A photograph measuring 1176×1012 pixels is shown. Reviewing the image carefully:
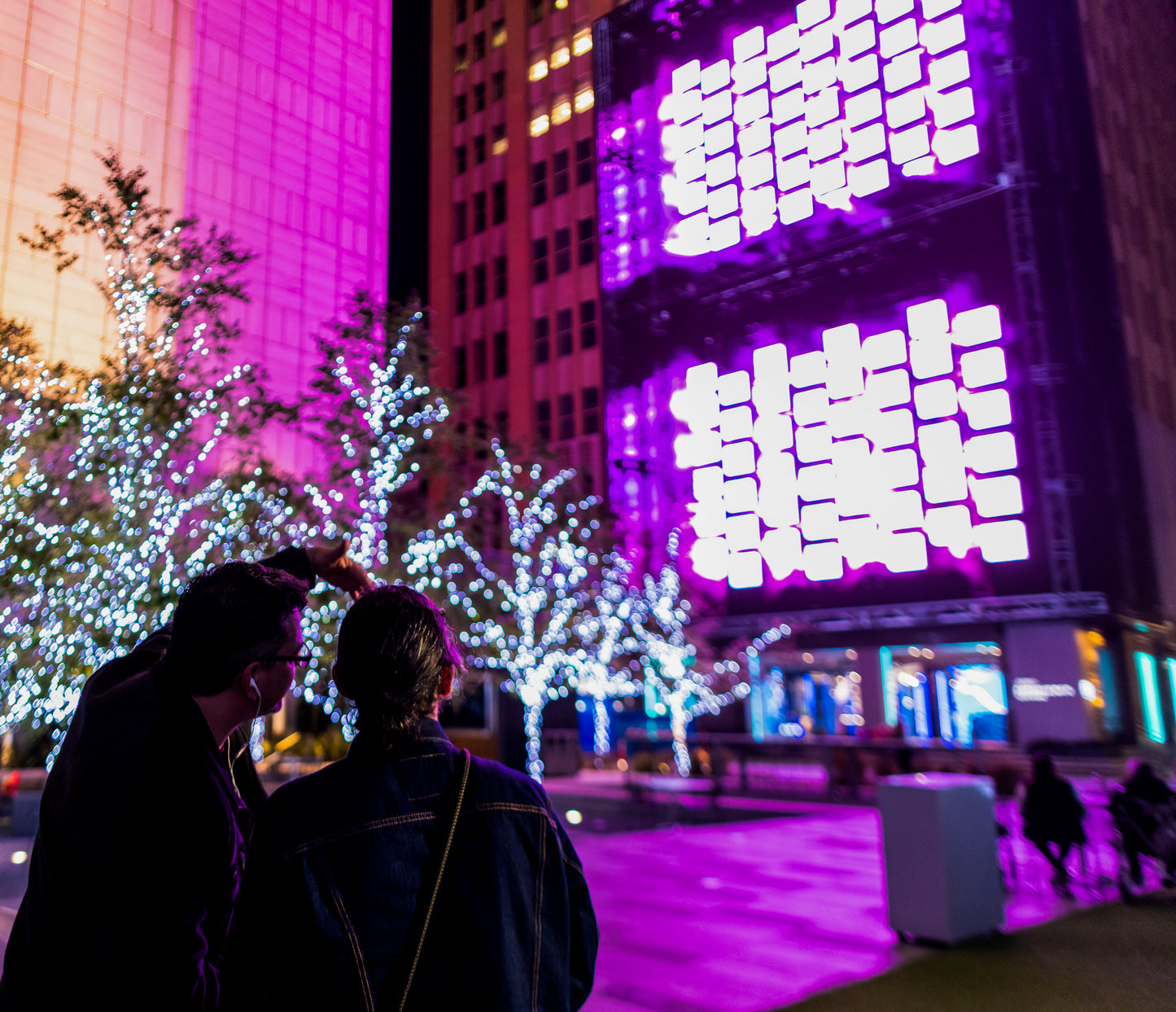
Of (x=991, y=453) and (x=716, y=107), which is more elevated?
(x=716, y=107)

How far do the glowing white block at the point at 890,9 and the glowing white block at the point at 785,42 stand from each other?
3.03 metres

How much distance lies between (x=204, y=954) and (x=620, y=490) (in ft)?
113

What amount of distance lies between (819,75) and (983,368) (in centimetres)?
1214

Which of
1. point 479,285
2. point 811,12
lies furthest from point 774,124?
point 479,285

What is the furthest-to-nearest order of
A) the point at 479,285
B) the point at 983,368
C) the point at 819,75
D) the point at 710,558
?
the point at 479,285
the point at 710,558
the point at 819,75
the point at 983,368

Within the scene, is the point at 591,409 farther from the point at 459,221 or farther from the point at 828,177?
the point at 459,221

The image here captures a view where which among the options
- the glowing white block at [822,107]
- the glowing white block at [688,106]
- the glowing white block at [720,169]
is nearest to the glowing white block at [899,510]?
the glowing white block at [822,107]

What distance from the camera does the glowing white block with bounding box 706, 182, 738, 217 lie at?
33.5 meters

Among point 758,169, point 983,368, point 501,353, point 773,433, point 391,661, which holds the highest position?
point 758,169

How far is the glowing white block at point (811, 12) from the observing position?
31641 mm

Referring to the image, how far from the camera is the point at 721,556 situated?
105 ft

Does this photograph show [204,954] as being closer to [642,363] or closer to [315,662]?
[315,662]

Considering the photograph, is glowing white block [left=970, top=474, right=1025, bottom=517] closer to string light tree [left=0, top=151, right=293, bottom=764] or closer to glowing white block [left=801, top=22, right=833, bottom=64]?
glowing white block [left=801, top=22, right=833, bottom=64]

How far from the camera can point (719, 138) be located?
33969 millimetres
